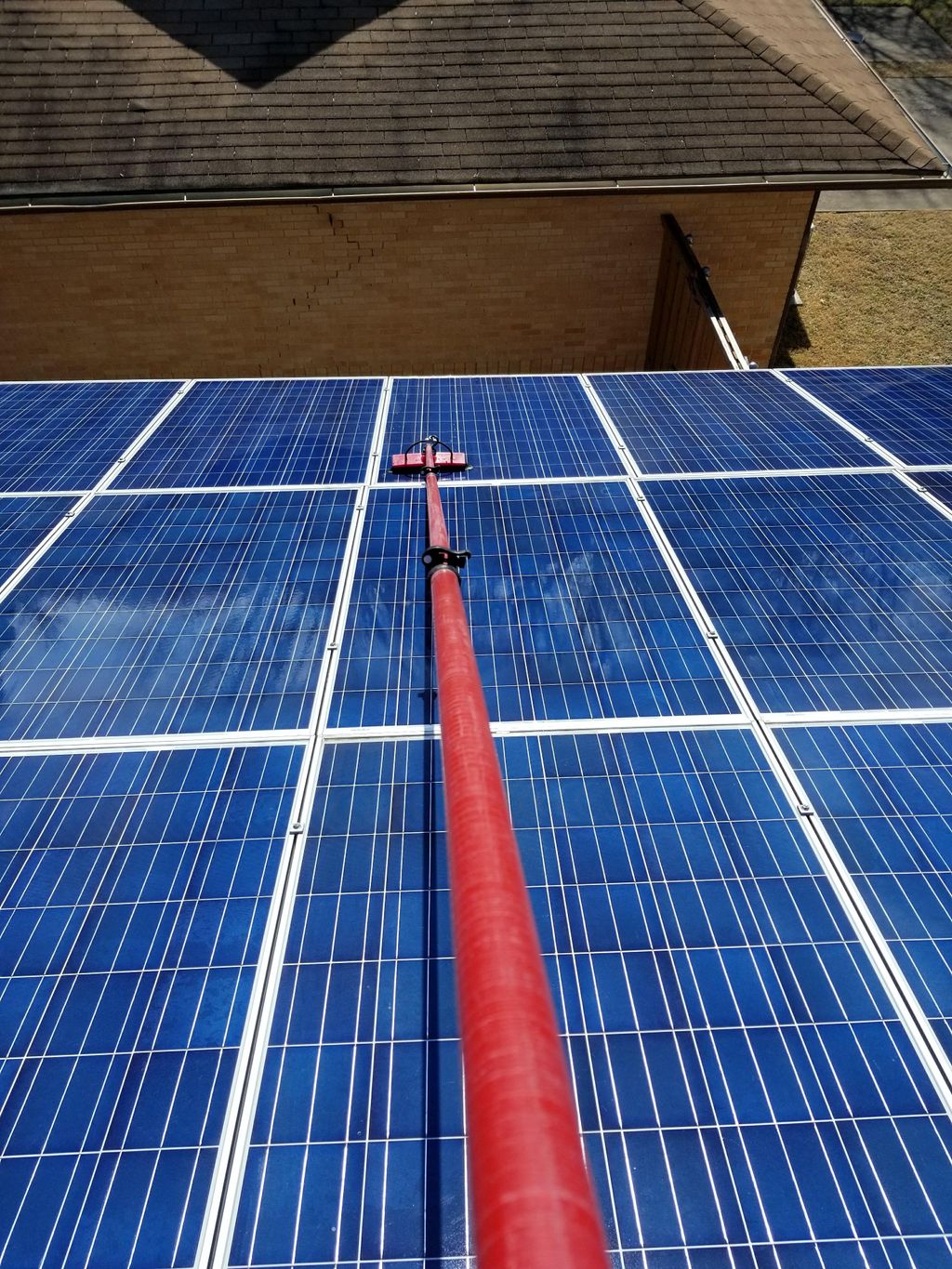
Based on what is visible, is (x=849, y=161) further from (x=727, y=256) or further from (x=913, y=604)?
(x=913, y=604)

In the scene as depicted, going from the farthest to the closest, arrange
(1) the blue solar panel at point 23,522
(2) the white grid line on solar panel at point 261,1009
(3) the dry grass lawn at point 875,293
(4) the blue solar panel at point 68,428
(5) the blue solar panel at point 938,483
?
(3) the dry grass lawn at point 875,293
(4) the blue solar panel at point 68,428
(5) the blue solar panel at point 938,483
(1) the blue solar panel at point 23,522
(2) the white grid line on solar panel at point 261,1009

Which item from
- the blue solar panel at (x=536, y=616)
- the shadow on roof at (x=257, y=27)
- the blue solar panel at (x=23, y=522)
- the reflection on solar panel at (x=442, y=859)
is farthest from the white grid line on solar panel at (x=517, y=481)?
the shadow on roof at (x=257, y=27)

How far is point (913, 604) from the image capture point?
208 inches

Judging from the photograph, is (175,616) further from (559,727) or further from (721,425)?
(721,425)

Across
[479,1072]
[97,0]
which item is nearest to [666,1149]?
[479,1072]

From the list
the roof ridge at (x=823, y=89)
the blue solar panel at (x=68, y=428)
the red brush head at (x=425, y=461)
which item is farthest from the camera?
the roof ridge at (x=823, y=89)

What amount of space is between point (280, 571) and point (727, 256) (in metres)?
10.7

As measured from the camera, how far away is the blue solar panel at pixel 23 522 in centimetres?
597

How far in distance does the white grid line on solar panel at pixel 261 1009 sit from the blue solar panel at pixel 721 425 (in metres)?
4.03

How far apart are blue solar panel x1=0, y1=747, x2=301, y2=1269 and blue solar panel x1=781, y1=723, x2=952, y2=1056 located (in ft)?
10.0

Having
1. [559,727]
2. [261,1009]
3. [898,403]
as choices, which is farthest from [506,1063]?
[898,403]

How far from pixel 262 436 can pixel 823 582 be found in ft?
18.6

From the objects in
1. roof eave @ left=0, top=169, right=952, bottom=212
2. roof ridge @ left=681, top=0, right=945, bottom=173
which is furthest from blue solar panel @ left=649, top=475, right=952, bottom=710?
roof ridge @ left=681, top=0, right=945, bottom=173

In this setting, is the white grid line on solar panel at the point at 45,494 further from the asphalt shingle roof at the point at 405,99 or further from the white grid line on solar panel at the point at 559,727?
the asphalt shingle roof at the point at 405,99
